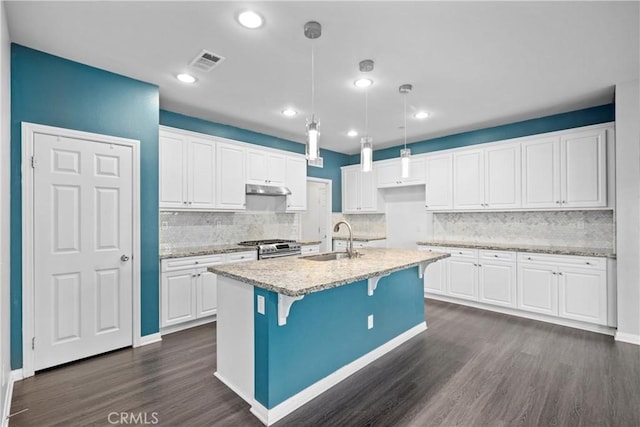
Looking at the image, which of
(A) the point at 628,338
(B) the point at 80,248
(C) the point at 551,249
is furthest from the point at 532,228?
(B) the point at 80,248

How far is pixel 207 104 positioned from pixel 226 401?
3227 millimetres

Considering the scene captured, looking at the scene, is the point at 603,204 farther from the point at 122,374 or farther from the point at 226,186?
the point at 122,374

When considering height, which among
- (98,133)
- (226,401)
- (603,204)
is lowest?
(226,401)

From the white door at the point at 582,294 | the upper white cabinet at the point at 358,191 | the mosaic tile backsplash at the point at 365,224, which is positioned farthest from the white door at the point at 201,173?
the white door at the point at 582,294

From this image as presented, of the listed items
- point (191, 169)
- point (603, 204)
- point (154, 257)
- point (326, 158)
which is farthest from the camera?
point (326, 158)

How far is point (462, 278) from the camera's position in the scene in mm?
4582

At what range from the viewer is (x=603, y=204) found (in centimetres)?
364

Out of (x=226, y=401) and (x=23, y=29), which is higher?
(x=23, y=29)

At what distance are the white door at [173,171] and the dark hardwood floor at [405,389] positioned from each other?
1613mm

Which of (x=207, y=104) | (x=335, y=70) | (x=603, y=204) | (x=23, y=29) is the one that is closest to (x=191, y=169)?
(x=207, y=104)

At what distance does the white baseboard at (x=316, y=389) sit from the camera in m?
2.04

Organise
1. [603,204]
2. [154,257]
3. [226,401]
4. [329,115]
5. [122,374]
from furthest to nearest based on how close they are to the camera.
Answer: [329,115] → [603,204] → [154,257] → [122,374] → [226,401]

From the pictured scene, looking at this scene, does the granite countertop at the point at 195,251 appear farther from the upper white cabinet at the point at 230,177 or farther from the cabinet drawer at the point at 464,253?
the cabinet drawer at the point at 464,253

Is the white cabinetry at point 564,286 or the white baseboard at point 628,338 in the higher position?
the white cabinetry at point 564,286
